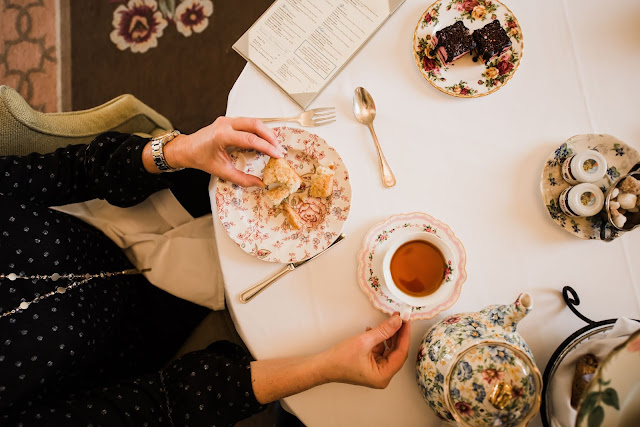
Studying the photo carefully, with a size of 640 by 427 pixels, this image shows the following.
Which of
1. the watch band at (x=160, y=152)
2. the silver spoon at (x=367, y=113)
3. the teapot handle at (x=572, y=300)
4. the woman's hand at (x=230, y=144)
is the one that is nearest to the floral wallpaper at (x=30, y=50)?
the watch band at (x=160, y=152)

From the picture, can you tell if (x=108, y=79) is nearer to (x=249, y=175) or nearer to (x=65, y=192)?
(x=65, y=192)

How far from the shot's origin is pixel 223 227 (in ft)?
2.66

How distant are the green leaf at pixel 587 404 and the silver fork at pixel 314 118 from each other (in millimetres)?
622

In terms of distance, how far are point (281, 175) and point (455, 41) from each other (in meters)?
0.44

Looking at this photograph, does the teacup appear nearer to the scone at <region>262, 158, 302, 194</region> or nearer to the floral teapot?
the floral teapot

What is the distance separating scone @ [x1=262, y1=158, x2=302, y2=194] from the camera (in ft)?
2.58

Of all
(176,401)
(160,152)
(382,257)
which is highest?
(160,152)

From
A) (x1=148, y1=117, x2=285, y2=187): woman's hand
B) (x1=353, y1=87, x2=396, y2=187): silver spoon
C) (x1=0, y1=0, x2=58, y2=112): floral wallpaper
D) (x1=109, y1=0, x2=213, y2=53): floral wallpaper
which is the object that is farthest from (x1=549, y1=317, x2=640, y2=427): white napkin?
(x1=0, y1=0, x2=58, y2=112): floral wallpaper

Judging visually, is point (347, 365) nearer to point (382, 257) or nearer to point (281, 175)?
point (382, 257)

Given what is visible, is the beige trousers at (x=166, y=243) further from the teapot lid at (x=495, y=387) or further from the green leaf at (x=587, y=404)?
the green leaf at (x=587, y=404)

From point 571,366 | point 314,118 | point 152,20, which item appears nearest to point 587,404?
point 571,366

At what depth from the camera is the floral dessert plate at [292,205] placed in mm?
799

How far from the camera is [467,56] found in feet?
2.75

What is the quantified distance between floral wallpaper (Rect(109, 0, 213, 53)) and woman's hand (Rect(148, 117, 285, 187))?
1.14 m
